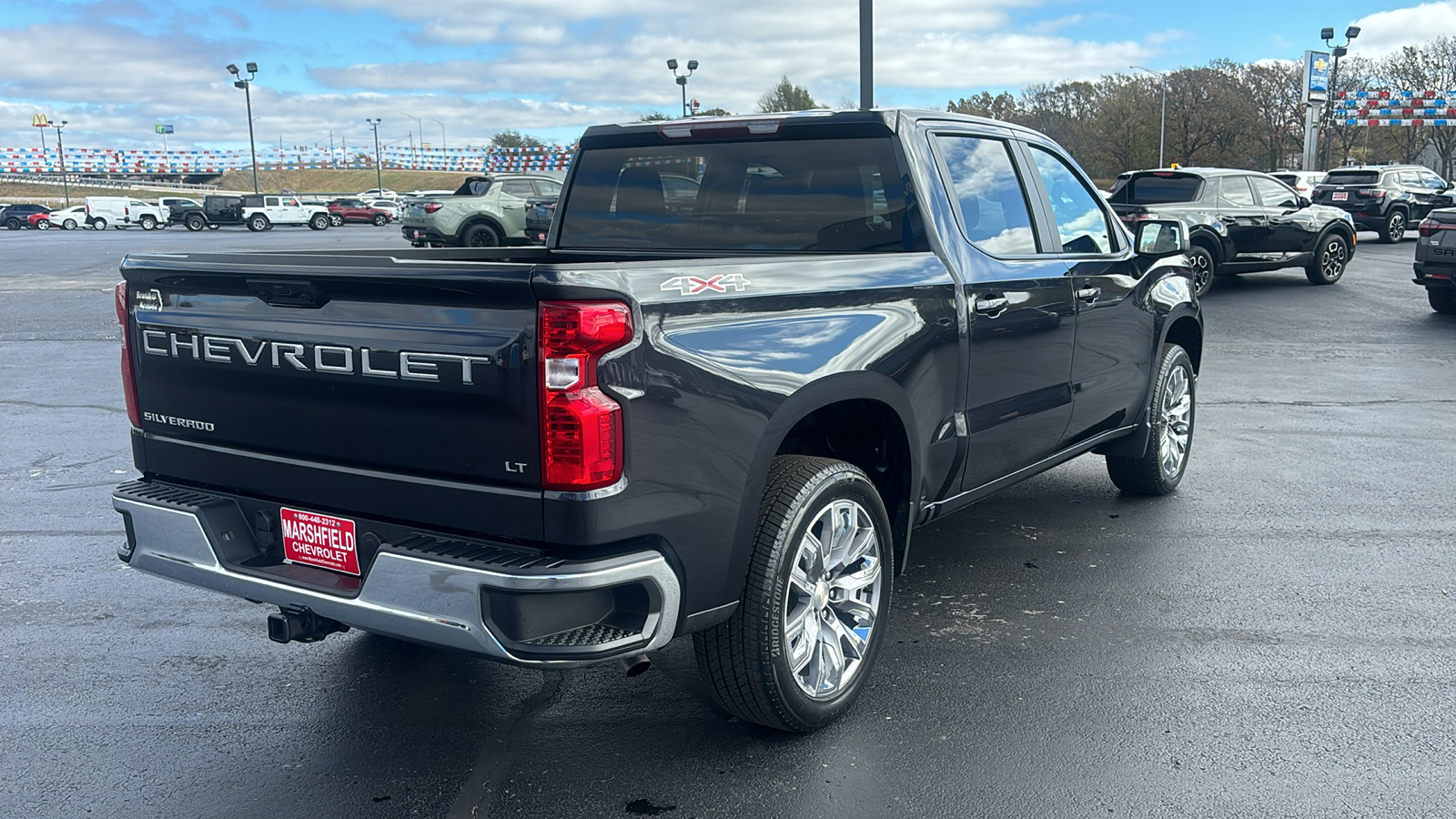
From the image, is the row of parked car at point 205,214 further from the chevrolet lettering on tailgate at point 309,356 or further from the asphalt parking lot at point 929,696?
the chevrolet lettering on tailgate at point 309,356

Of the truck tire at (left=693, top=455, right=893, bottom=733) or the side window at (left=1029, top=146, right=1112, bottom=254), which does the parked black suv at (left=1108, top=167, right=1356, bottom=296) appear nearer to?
the side window at (left=1029, top=146, right=1112, bottom=254)

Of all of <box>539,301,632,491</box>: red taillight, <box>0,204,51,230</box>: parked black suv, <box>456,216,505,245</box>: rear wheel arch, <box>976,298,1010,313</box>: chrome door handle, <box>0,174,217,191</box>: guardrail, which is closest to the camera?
<box>539,301,632,491</box>: red taillight

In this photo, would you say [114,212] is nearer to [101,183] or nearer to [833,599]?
[101,183]

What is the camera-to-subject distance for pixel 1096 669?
4043 millimetres

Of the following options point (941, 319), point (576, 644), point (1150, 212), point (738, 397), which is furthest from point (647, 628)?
point (1150, 212)

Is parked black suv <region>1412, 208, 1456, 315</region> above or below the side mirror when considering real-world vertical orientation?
below

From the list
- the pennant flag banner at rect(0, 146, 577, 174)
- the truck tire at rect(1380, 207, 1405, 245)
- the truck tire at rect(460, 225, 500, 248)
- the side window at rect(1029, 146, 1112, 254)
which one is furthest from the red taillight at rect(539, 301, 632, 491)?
the pennant flag banner at rect(0, 146, 577, 174)

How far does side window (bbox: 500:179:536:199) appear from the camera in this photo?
26.2 m

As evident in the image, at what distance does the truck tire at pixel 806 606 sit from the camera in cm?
326

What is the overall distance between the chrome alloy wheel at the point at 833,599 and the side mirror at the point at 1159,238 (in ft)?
8.44

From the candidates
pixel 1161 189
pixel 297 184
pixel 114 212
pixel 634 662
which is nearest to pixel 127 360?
pixel 634 662

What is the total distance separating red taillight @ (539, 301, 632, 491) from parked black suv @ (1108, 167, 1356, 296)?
1412 cm

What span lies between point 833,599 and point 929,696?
0.54 metres

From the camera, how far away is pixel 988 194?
456 centimetres
